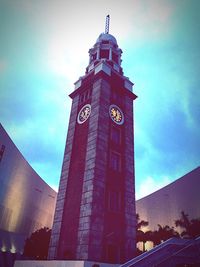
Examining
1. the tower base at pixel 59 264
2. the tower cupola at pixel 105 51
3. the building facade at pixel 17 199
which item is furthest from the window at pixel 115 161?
the building facade at pixel 17 199

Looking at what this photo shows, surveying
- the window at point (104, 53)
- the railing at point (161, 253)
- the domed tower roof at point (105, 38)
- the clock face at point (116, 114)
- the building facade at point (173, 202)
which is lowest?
the railing at point (161, 253)

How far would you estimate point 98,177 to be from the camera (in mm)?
20531

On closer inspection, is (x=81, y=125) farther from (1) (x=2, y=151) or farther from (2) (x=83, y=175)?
(1) (x=2, y=151)

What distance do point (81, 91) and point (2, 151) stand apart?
2441cm

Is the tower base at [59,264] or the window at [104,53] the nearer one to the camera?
the tower base at [59,264]

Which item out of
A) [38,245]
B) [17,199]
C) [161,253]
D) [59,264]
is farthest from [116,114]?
[17,199]

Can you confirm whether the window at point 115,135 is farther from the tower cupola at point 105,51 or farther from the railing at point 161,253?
the railing at point 161,253

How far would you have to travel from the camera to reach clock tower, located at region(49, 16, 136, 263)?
18578mm

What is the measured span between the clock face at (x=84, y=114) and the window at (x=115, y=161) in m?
5.37

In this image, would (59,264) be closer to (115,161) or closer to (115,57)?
(115,161)

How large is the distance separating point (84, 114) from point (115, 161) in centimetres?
689

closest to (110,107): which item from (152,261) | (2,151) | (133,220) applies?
(133,220)

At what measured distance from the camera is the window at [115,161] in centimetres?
2312

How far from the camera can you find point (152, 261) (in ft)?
38.8
